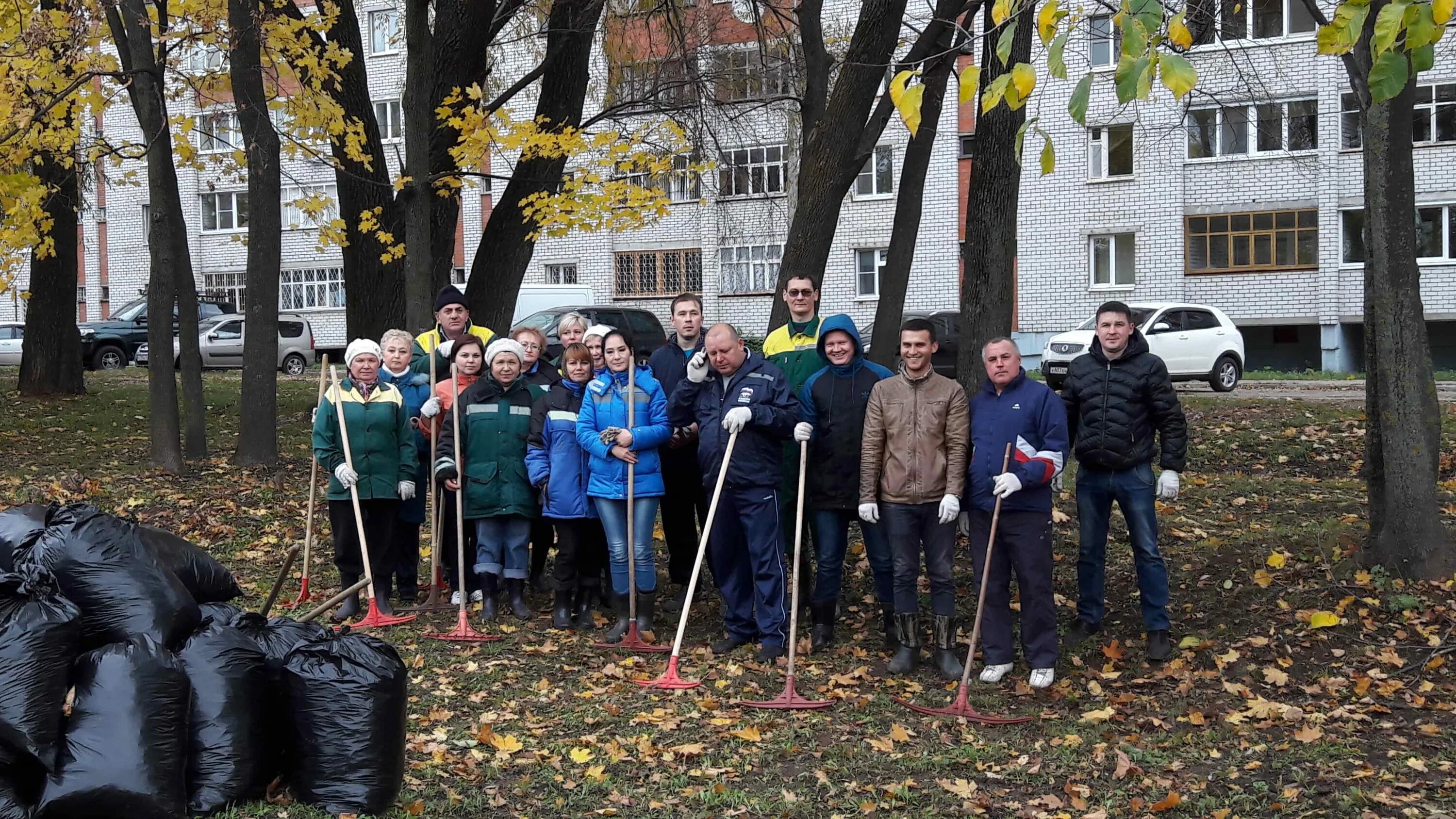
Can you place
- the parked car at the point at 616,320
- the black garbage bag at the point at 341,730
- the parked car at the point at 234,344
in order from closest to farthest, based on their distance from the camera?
the black garbage bag at the point at 341,730 → the parked car at the point at 616,320 → the parked car at the point at 234,344

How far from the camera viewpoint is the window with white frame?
117 feet

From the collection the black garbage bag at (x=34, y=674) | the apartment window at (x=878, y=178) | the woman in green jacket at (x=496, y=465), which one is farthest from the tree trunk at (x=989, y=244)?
the apartment window at (x=878, y=178)

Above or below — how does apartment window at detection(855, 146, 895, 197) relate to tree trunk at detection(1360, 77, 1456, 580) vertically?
above

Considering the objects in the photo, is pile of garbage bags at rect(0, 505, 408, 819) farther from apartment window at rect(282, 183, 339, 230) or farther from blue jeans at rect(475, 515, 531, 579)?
apartment window at rect(282, 183, 339, 230)

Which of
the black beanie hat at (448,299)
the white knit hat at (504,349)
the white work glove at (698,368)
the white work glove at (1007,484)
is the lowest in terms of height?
the white work glove at (1007,484)

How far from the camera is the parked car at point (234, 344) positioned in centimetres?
2981

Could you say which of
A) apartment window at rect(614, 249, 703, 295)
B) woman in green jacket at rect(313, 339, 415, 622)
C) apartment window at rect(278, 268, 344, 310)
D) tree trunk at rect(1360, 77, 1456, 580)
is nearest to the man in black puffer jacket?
tree trunk at rect(1360, 77, 1456, 580)

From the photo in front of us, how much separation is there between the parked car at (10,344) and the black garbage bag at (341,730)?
99.8 feet

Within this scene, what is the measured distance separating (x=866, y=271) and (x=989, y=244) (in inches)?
1030

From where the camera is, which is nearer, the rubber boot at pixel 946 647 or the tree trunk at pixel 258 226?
the rubber boot at pixel 946 647

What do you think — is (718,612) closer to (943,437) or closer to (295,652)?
(943,437)

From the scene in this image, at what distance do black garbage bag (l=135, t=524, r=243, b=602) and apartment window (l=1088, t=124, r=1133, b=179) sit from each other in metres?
29.1

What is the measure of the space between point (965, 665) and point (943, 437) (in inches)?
44.8

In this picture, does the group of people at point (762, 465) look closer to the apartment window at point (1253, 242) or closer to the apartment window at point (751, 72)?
the apartment window at point (751, 72)
